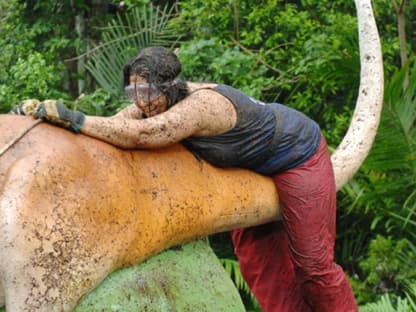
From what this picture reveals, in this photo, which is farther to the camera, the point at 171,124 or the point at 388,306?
the point at 388,306

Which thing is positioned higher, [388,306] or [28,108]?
[28,108]

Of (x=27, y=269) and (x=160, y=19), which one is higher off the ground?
(x=27, y=269)

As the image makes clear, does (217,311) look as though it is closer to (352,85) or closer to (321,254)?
(321,254)

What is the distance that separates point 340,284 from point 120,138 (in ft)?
3.50

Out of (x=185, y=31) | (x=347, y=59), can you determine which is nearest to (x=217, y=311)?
(x=347, y=59)

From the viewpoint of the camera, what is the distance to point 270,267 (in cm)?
345

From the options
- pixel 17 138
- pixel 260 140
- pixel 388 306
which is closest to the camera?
pixel 17 138

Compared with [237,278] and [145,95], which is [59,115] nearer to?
[145,95]

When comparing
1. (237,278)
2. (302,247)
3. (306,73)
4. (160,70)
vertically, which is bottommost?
(237,278)

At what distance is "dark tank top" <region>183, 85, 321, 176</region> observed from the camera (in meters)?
2.86

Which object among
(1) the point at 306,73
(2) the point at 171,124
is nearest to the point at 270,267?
(2) the point at 171,124

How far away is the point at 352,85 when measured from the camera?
17.2ft

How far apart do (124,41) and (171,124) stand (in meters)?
3.11

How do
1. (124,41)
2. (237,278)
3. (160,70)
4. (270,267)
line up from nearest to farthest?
1. (160,70)
2. (270,267)
3. (237,278)
4. (124,41)
